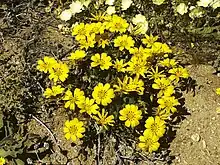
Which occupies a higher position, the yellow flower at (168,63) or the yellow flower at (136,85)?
the yellow flower at (168,63)

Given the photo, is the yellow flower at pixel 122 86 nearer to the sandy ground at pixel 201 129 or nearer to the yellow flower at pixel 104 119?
the yellow flower at pixel 104 119

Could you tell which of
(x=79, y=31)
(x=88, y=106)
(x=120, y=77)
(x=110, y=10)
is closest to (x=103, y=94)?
(x=88, y=106)

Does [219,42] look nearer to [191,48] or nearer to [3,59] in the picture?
[191,48]

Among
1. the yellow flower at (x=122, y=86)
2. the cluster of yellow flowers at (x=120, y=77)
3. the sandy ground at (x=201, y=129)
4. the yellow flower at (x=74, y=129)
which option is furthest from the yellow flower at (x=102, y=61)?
the sandy ground at (x=201, y=129)

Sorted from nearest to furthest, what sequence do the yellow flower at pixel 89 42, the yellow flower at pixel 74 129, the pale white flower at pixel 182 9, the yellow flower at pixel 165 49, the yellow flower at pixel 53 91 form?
1. the yellow flower at pixel 74 129
2. the yellow flower at pixel 53 91
3. the yellow flower at pixel 89 42
4. the yellow flower at pixel 165 49
5. the pale white flower at pixel 182 9

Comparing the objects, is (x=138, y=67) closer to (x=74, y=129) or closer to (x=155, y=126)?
(x=155, y=126)

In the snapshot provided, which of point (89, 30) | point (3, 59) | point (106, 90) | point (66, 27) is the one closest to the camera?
point (106, 90)

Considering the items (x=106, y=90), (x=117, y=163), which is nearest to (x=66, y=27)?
(x=106, y=90)
